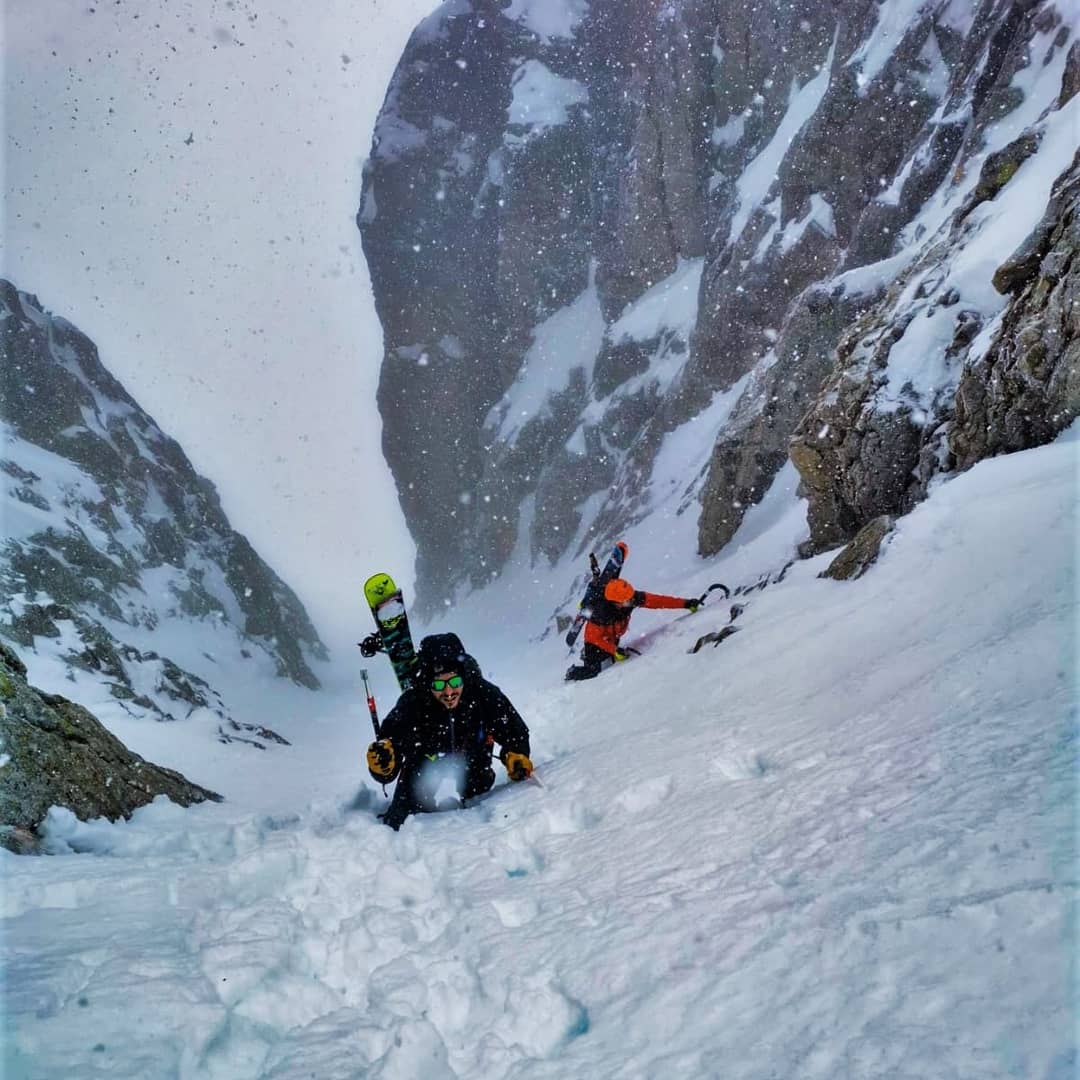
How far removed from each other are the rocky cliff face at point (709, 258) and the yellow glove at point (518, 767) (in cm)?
537

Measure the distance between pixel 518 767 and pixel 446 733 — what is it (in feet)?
2.11

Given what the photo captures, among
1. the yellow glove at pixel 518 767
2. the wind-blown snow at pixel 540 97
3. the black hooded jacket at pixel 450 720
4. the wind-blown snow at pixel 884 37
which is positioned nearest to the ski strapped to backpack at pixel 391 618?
the black hooded jacket at pixel 450 720

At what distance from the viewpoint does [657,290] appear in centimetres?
4669

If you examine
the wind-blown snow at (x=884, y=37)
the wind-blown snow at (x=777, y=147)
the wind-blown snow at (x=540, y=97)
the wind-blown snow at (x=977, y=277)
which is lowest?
the wind-blown snow at (x=977, y=277)

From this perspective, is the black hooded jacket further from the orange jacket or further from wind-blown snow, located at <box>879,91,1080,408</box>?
wind-blown snow, located at <box>879,91,1080,408</box>

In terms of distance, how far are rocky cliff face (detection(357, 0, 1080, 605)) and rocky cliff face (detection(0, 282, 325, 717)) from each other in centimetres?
1364

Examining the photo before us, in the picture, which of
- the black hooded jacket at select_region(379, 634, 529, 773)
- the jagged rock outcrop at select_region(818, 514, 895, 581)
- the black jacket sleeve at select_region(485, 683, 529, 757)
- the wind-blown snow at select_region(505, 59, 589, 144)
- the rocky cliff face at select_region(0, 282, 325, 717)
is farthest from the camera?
the wind-blown snow at select_region(505, 59, 589, 144)

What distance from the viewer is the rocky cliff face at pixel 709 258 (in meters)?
9.45

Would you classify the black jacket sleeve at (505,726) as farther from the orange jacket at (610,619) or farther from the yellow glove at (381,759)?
the orange jacket at (610,619)

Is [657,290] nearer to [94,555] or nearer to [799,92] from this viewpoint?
[799,92]

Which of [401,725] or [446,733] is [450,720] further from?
[401,725]

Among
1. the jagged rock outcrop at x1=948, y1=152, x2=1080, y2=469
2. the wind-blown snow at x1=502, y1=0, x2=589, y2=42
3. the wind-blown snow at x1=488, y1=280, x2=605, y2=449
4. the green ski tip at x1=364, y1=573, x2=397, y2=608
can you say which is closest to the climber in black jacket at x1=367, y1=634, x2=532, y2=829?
the green ski tip at x1=364, y1=573, x2=397, y2=608

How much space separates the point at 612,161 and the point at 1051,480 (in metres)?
56.4

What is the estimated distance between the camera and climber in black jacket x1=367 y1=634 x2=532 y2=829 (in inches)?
211
